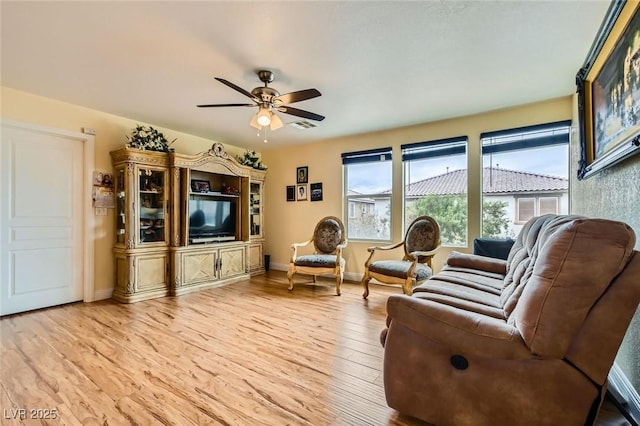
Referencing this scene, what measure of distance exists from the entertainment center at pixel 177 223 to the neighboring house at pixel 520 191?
3388 millimetres

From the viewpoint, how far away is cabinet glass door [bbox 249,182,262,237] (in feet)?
16.9

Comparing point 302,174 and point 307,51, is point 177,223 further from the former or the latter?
point 307,51

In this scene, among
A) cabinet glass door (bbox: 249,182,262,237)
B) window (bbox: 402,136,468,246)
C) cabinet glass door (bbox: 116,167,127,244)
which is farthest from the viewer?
cabinet glass door (bbox: 249,182,262,237)

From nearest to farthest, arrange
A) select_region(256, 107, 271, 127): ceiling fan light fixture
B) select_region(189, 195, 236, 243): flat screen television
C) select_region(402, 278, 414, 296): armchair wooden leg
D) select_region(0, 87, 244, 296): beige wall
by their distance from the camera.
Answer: select_region(256, 107, 271, 127): ceiling fan light fixture
select_region(0, 87, 244, 296): beige wall
select_region(402, 278, 414, 296): armchair wooden leg
select_region(189, 195, 236, 243): flat screen television

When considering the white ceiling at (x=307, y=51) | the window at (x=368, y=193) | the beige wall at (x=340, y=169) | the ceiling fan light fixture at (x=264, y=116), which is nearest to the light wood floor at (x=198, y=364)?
the window at (x=368, y=193)

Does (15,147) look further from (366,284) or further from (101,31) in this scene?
(366,284)

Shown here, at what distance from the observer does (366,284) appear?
11.9ft

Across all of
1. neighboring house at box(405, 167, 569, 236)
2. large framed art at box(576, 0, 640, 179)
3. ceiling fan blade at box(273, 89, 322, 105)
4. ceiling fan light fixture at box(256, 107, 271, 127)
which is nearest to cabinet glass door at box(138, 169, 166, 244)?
ceiling fan light fixture at box(256, 107, 271, 127)

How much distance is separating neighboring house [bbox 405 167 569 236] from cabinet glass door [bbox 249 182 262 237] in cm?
321

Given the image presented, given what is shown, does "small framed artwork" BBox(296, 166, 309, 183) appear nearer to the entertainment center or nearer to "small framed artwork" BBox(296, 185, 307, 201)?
"small framed artwork" BBox(296, 185, 307, 201)

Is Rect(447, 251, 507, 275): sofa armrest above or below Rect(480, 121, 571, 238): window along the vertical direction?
below

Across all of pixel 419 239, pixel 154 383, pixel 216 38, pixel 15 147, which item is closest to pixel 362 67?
pixel 216 38

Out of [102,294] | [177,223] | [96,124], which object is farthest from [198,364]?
[96,124]

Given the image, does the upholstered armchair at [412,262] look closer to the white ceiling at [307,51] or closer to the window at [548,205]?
the window at [548,205]
